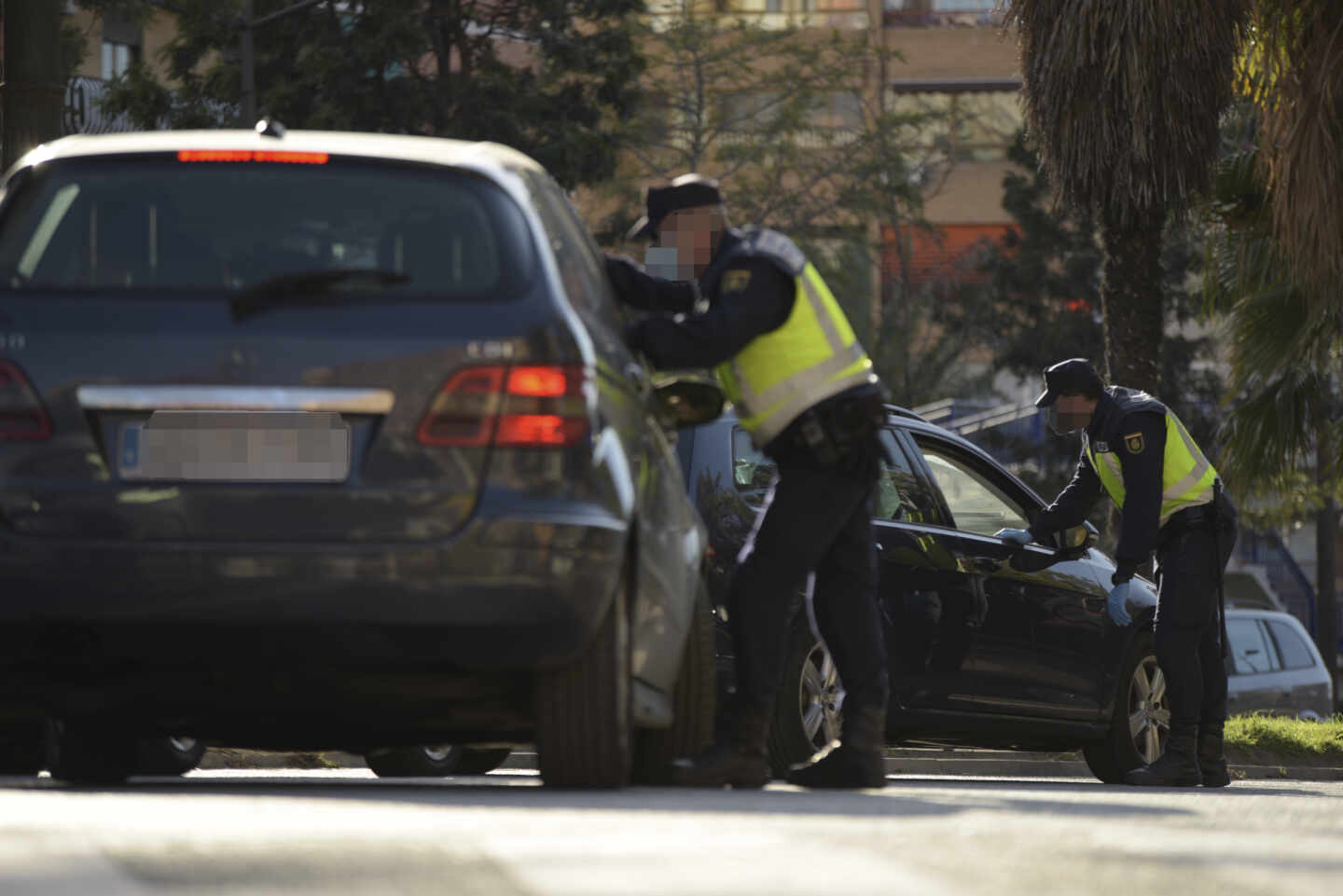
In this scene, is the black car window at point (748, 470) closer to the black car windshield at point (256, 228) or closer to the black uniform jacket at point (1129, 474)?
the black uniform jacket at point (1129, 474)

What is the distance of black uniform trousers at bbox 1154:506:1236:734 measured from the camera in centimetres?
1048

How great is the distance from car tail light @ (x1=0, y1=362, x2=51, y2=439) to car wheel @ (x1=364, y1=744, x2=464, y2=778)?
4.64m

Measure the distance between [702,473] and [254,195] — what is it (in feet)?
11.3

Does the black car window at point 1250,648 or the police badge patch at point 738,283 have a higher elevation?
the police badge patch at point 738,283

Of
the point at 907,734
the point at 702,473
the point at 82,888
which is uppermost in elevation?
the point at 82,888

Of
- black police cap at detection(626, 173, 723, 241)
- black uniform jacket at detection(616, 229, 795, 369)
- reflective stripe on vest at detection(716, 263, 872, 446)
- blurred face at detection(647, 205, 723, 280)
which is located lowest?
reflective stripe on vest at detection(716, 263, 872, 446)

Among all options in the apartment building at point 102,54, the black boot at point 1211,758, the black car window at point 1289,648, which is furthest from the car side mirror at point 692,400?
the black car window at point 1289,648

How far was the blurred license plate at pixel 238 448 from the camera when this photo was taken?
5770 millimetres

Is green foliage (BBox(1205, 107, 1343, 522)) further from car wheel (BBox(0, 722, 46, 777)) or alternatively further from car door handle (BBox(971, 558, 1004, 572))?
car wheel (BBox(0, 722, 46, 777))

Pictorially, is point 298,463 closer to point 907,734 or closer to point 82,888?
point 82,888

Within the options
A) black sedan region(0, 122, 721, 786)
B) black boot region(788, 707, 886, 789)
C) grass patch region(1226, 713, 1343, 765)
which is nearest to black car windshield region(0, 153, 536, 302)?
black sedan region(0, 122, 721, 786)

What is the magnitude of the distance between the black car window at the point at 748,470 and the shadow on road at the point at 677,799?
7.23 feet

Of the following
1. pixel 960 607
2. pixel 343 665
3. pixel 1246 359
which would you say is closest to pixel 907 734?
pixel 960 607

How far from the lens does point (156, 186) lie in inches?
241
